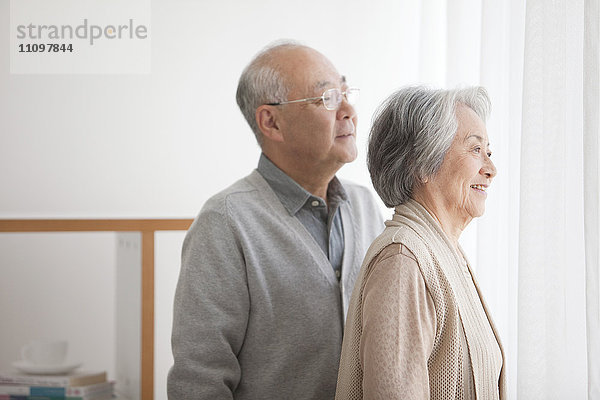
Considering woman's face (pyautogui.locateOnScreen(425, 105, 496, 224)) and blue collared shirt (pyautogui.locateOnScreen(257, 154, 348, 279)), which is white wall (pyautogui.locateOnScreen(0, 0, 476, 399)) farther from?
woman's face (pyautogui.locateOnScreen(425, 105, 496, 224))

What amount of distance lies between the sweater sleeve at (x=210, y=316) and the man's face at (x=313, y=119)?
0.84 ft

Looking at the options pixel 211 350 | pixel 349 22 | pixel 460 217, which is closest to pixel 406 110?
pixel 460 217

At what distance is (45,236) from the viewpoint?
8.91 ft

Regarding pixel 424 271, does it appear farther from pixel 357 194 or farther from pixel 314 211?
pixel 357 194

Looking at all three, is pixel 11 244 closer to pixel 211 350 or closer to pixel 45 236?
pixel 45 236

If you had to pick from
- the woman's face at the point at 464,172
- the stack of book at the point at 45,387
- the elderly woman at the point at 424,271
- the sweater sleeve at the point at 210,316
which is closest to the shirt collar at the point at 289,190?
the sweater sleeve at the point at 210,316

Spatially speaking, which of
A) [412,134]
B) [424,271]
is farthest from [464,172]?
[424,271]

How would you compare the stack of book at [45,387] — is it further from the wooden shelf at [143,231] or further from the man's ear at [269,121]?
the man's ear at [269,121]

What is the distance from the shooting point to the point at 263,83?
5.40 feet

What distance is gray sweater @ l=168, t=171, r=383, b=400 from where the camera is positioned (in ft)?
4.94

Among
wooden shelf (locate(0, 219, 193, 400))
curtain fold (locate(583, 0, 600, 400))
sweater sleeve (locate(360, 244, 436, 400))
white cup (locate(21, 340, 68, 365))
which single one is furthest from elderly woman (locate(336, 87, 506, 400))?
white cup (locate(21, 340, 68, 365))

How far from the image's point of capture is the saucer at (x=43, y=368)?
8.00 feet

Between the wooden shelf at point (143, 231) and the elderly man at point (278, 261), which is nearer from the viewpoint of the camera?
the elderly man at point (278, 261)

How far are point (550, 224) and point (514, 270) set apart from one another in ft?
0.81
